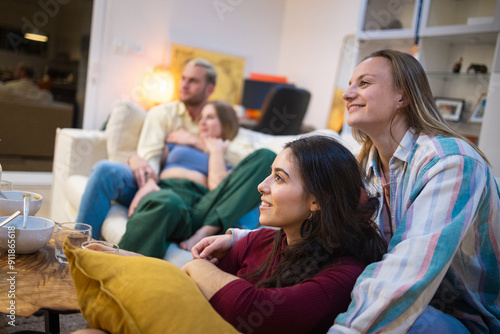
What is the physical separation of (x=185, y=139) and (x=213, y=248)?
4.90 feet

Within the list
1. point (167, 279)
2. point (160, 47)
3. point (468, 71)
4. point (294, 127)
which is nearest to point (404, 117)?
point (167, 279)

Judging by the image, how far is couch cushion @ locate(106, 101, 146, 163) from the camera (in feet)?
8.85

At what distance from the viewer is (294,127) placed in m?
4.26

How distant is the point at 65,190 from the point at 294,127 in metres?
2.25

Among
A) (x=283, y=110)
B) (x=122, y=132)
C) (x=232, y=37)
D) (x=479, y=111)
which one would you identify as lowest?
(x=122, y=132)

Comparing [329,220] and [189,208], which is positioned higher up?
[329,220]

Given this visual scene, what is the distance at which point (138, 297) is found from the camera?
696 mm

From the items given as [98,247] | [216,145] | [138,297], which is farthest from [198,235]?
[138,297]

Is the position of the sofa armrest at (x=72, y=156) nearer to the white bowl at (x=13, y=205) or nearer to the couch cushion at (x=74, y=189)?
the couch cushion at (x=74, y=189)

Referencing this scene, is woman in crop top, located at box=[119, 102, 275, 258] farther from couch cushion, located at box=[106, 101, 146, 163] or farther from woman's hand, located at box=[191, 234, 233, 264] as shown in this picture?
woman's hand, located at box=[191, 234, 233, 264]

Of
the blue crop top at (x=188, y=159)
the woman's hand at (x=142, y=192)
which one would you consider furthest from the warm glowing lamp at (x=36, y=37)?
the woman's hand at (x=142, y=192)

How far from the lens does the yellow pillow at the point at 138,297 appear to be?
0.67 meters

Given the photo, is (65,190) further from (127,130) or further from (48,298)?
(48,298)

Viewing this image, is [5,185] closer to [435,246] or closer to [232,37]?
[435,246]
